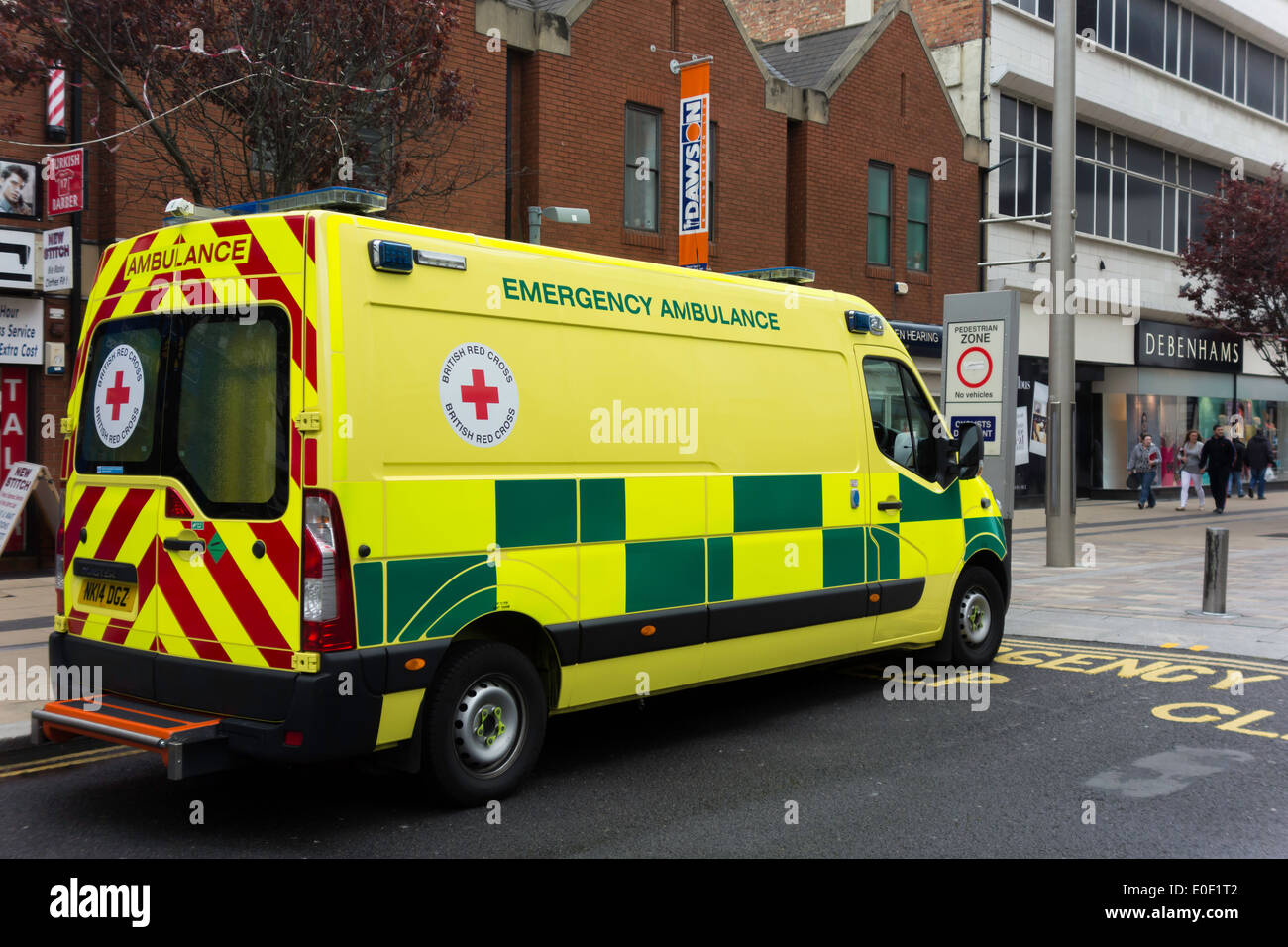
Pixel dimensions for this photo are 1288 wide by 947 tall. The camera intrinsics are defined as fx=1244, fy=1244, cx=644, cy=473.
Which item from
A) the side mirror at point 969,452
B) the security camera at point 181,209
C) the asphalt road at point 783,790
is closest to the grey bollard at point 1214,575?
the asphalt road at point 783,790

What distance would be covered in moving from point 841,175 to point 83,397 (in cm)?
1808

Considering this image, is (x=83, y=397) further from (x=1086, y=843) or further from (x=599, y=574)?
(x=1086, y=843)

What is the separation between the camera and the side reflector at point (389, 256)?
5.04 metres

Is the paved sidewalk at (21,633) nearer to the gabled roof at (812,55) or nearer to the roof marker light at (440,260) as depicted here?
the roof marker light at (440,260)

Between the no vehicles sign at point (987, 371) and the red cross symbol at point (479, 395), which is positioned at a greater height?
the no vehicles sign at point (987, 371)

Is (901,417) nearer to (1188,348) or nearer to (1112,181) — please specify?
(1112,181)

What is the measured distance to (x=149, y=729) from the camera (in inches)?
192

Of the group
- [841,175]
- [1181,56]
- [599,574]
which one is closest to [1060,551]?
[841,175]

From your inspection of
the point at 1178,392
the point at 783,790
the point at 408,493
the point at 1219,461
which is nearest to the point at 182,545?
the point at 408,493

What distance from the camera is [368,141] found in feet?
34.7

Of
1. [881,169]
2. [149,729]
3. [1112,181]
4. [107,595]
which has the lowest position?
[149,729]

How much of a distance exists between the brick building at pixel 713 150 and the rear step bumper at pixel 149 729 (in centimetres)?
813

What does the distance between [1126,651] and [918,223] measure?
16143mm

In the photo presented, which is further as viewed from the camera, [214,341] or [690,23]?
[690,23]
